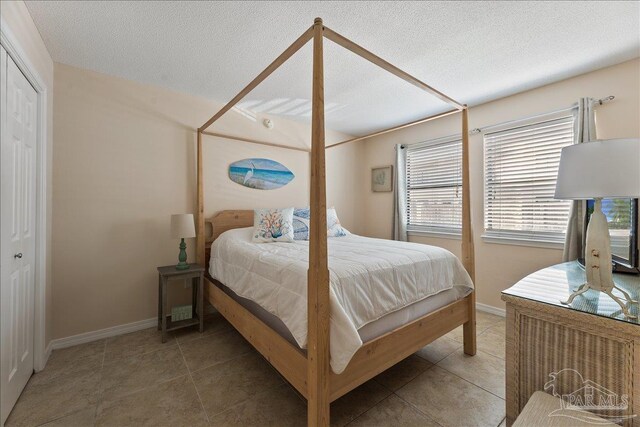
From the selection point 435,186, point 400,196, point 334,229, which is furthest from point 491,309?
point 334,229

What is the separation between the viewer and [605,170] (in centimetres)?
117

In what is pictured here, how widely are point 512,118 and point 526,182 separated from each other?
69 cm

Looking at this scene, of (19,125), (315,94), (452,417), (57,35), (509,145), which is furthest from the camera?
(509,145)

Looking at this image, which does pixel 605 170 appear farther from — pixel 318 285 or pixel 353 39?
pixel 353 39

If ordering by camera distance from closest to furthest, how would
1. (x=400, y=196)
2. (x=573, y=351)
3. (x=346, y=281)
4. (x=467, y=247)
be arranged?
(x=573, y=351)
(x=346, y=281)
(x=467, y=247)
(x=400, y=196)

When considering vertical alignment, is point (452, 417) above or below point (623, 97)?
below

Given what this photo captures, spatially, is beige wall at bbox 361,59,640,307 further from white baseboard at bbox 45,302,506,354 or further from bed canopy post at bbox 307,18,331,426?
bed canopy post at bbox 307,18,331,426

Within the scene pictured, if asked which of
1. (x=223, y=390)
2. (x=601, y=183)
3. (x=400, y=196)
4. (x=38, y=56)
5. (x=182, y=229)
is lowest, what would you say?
(x=223, y=390)

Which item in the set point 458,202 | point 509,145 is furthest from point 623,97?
point 458,202

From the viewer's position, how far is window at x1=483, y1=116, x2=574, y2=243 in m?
2.55

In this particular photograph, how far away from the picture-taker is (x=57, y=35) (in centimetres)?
189

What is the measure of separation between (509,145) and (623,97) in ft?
2.76

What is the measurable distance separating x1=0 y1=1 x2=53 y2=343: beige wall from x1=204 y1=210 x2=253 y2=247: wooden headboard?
124cm

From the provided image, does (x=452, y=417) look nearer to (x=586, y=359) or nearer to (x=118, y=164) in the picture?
(x=586, y=359)
